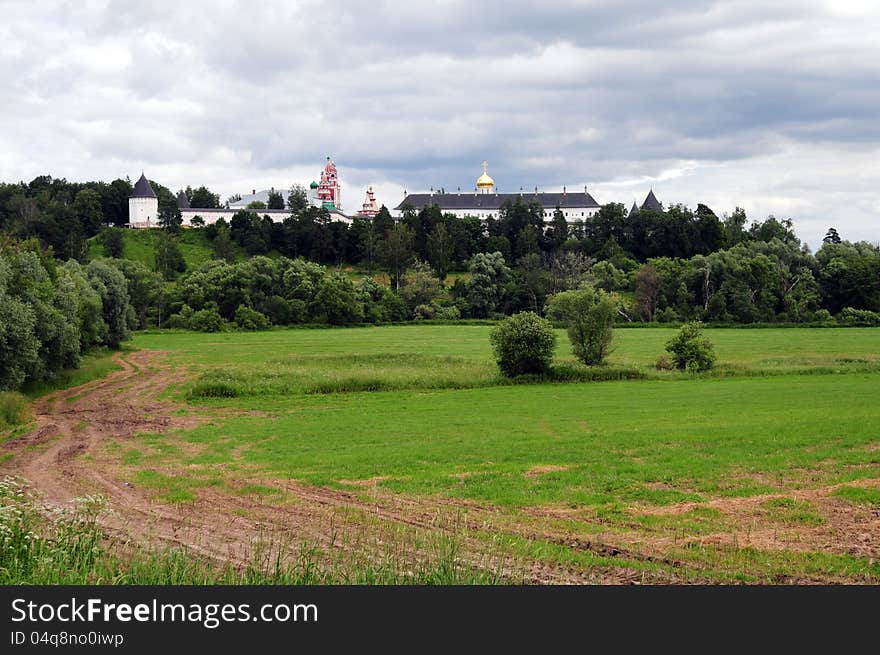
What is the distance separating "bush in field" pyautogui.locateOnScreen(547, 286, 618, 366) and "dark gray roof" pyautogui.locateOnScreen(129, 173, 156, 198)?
13451 centimetres

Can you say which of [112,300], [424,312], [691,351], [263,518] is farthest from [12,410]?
[424,312]

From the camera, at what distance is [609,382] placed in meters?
52.3

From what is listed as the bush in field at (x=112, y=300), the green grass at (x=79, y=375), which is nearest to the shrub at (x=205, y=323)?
the bush in field at (x=112, y=300)

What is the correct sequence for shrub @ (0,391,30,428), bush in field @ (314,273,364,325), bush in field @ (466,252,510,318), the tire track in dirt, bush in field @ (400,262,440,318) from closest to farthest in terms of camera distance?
the tire track in dirt < shrub @ (0,391,30,428) < bush in field @ (314,273,364,325) < bush in field @ (466,252,510,318) < bush in field @ (400,262,440,318)

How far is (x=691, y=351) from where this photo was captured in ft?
185

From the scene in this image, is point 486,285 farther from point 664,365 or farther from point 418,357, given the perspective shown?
point 664,365

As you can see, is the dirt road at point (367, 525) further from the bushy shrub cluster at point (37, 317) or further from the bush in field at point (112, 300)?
the bush in field at point (112, 300)

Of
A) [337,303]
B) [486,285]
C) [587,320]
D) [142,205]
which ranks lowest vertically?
[587,320]

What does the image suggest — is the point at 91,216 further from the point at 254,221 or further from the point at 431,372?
the point at 431,372

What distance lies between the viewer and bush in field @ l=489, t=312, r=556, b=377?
5138cm

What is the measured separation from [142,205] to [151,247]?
23.5m

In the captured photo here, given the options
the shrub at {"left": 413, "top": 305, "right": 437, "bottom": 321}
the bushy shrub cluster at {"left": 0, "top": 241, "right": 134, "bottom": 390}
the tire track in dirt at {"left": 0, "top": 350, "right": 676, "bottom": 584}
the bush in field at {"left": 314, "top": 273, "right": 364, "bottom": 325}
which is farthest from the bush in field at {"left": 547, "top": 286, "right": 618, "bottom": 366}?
the shrub at {"left": 413, "top": 305, "right": 437, "bottom": 321}

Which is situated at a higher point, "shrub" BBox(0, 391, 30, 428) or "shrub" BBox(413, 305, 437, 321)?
"shrub" BBox(413, 305, 437, 321)

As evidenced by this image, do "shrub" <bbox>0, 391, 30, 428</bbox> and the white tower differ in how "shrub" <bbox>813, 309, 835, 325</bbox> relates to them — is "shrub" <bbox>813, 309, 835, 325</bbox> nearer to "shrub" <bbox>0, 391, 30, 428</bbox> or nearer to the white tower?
"shrub" <bbox>0, 391, 30, 428</bbox>
